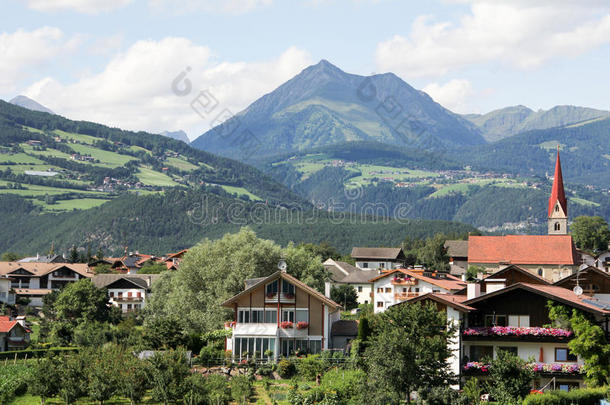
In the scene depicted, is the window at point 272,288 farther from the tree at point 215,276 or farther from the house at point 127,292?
the house at point 127,292

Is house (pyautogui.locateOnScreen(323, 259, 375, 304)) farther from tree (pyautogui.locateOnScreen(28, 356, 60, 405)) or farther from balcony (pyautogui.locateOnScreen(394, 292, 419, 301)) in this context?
tree (pyautogui.locateOnScreen(28, 356, 60, 405))

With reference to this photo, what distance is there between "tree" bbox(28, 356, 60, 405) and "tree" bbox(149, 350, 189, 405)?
515 cm

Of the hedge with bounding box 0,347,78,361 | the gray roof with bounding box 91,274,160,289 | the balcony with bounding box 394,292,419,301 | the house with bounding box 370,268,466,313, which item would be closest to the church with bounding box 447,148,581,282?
the house with bounding box 370,268,466,313

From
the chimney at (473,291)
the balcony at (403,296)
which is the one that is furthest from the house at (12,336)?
the chimney at (473,291)

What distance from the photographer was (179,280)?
68.0 meters

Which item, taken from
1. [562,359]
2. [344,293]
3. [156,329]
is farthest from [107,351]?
[344,293]

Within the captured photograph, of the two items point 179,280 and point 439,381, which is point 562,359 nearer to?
point 439,381

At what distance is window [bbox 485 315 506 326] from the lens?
44031 mm

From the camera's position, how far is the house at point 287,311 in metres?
54.2

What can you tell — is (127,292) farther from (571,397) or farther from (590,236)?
(571,397)

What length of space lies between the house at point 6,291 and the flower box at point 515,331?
74483mm

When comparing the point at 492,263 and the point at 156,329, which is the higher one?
the point at 492,263

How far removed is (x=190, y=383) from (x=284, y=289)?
16.0 metres

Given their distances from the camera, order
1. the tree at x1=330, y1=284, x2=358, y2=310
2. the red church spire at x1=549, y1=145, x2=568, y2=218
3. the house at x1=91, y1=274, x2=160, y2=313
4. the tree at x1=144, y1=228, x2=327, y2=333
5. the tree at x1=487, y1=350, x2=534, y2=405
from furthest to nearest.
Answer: the red church spire at x1=549, y1=145, x2=568, y2=218 → the house at x1=91, y1=274, x2=160, y2=313 → the tree at x1=330, y1=284, x2=358, y2=310 → the tree at x1=144, y1=228, x2=327, y2=333 → the tree at x1=487, y1=350, x2=534, y2=405
